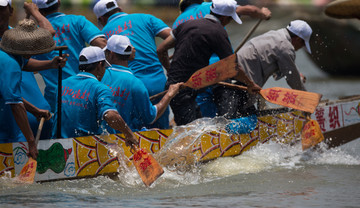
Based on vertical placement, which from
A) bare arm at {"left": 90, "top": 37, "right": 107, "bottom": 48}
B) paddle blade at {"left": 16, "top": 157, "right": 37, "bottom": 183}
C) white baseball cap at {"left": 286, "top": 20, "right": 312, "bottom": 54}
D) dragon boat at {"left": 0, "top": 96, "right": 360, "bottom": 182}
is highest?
bare arm at {"left": 90, "top": 37, "right": 107, "bottom": 48}

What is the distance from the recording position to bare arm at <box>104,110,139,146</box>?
5051 mm

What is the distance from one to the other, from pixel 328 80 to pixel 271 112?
14875 millimetres

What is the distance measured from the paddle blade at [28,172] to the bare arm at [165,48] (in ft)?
6.59

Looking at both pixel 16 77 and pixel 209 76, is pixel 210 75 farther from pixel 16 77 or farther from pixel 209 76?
pixel 16 77

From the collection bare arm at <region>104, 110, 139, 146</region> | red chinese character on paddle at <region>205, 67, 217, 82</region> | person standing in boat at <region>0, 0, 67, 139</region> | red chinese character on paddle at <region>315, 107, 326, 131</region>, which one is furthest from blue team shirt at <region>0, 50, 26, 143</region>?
red chinese character on paddle at <region>315, 107, 326, 131</region>

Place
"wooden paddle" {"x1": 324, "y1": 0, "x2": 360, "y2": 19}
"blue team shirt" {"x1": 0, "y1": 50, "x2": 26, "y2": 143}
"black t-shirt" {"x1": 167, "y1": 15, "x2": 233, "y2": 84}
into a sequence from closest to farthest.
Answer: "blue team shirt" {"x1": 0, "y1": 50, "x2": 26, "y2": 143} < "black t-shirt" {"x1": 167, "y1": 15, "x2": 233, "y2": 84} < "wooden paddle" {"x1": 324, "y1": 0, "x2": 360, "y2": 19}

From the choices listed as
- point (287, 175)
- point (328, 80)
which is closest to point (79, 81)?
point (287, 175)

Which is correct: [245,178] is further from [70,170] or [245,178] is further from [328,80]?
[328,80]

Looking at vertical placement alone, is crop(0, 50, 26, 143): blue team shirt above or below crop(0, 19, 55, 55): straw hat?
below

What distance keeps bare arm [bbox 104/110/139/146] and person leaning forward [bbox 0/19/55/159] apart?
0.60 meters

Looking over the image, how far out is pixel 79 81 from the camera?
525 cm

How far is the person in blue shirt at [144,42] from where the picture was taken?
21.0 feet

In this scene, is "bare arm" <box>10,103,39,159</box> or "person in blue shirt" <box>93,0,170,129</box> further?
"person in blue shirt" <box>93,0,170,129</box>

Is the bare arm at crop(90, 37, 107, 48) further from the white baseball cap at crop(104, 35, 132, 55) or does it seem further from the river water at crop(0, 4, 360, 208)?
the river water at crop(0, 4, 360, 208)
